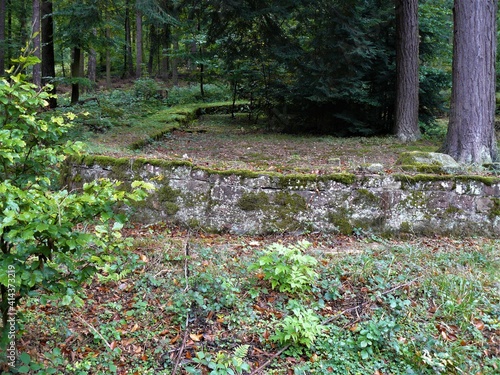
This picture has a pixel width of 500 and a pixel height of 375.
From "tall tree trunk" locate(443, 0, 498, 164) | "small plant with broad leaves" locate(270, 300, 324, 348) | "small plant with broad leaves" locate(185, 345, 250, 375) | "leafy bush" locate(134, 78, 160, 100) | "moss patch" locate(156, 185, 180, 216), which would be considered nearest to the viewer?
"small plant with broad leaves" locate(185, 345, 250, 375)

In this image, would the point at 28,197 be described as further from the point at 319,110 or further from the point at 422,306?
the point at 319,110

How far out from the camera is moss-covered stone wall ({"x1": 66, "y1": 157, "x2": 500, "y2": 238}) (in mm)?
4609

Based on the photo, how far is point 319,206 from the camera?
4.66 meters

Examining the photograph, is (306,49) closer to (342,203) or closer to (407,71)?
(407,71)

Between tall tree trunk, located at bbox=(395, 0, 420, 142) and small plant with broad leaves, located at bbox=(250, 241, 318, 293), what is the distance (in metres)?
7.64

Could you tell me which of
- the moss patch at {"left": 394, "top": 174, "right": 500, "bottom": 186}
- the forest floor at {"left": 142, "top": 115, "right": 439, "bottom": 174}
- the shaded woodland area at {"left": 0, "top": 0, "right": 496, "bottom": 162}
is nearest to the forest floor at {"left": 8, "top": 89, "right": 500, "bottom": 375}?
the moss patch at {"left": 394, "top": 174, "right": 500, "bottom": 186}

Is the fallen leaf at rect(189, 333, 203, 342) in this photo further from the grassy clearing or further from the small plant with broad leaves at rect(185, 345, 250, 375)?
the small plant with broad leaves at rect(185, 345, 250, 375)

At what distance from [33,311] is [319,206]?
120 inches

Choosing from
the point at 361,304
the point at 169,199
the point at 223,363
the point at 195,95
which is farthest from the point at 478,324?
the point at 195,95

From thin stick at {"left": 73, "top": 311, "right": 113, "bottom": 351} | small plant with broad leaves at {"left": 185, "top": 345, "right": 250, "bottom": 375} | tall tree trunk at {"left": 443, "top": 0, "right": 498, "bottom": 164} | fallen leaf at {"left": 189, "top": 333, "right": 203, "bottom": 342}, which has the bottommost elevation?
small plant with broad leaves at {"left": 185, "top": 345, "right": 250, "bottom": 375}

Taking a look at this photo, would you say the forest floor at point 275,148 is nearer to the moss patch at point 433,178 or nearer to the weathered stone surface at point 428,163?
the weathered stone surface at point 428,163

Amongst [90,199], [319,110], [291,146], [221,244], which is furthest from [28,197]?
[319,110]

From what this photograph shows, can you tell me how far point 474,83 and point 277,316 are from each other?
5.81 meters

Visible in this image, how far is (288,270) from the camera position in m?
3.40
